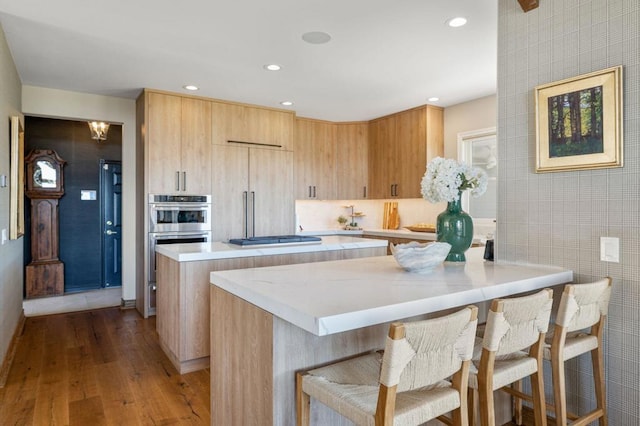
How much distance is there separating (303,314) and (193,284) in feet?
6.28

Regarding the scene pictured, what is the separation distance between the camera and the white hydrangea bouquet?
211 cm

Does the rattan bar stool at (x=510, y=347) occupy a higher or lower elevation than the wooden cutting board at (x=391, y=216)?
lower

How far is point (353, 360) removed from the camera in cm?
155

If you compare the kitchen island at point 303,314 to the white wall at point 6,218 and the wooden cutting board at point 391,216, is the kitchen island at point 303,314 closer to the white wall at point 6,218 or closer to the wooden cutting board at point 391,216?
the white wall at point 6,218

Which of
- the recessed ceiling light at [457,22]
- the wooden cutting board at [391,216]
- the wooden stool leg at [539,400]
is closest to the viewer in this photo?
the wooden stool leg at [539,400]

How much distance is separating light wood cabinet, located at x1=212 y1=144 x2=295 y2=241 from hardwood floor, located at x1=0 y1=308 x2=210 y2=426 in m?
1.53

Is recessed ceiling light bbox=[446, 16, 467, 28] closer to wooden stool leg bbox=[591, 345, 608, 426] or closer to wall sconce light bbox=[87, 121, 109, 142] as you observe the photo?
wooden stool leg bbox=[591, 345, 608, 426]

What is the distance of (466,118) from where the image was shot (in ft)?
16.1

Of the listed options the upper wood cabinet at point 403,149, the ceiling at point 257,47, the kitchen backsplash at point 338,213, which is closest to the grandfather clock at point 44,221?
the ceiling at point 257,47

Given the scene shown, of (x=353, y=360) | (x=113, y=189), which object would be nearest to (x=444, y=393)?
Answer: (x=353, y=360)

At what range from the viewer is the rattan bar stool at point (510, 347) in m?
1.37

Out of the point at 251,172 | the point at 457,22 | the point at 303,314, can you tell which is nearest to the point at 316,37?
the point at 457,22

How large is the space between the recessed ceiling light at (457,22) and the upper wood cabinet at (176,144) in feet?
9.83

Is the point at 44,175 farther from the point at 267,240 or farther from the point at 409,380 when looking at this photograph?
the point at 409,380
